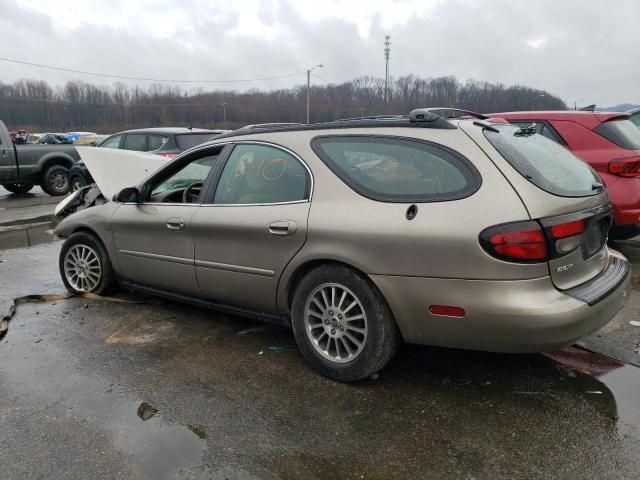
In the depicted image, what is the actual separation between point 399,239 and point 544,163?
0.97 m

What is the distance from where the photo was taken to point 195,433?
8.80 feet

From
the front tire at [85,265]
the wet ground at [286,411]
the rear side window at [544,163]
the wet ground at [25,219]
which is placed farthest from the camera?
the wet ground at [25,219]

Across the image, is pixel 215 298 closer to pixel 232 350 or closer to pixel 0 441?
pixel 232 350

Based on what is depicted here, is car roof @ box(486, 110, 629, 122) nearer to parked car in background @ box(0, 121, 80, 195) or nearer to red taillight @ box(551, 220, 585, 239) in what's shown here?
red taillight @ box(551, 220, 585, 239)

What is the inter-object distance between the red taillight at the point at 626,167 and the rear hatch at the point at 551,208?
7.38 ft

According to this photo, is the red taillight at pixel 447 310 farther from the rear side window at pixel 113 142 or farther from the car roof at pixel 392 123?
the rear side window at pixel 113 142

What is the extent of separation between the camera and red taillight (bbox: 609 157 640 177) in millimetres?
5086

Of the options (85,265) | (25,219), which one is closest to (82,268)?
(85,265)

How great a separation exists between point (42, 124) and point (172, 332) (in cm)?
7884

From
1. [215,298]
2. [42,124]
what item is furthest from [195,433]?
[42,124]

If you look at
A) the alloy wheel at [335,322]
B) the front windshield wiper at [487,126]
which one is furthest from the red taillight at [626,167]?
the alloy wheel at [335,322]

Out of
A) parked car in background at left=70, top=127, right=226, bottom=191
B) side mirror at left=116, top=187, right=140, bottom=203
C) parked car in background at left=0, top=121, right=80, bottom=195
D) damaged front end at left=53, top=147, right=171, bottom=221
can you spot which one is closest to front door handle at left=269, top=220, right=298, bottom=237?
side mirror at left=116, top=187, right=140, bottom=203

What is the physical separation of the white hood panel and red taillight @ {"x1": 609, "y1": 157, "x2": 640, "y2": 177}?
181 inches

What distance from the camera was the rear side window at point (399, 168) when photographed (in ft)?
9.08
